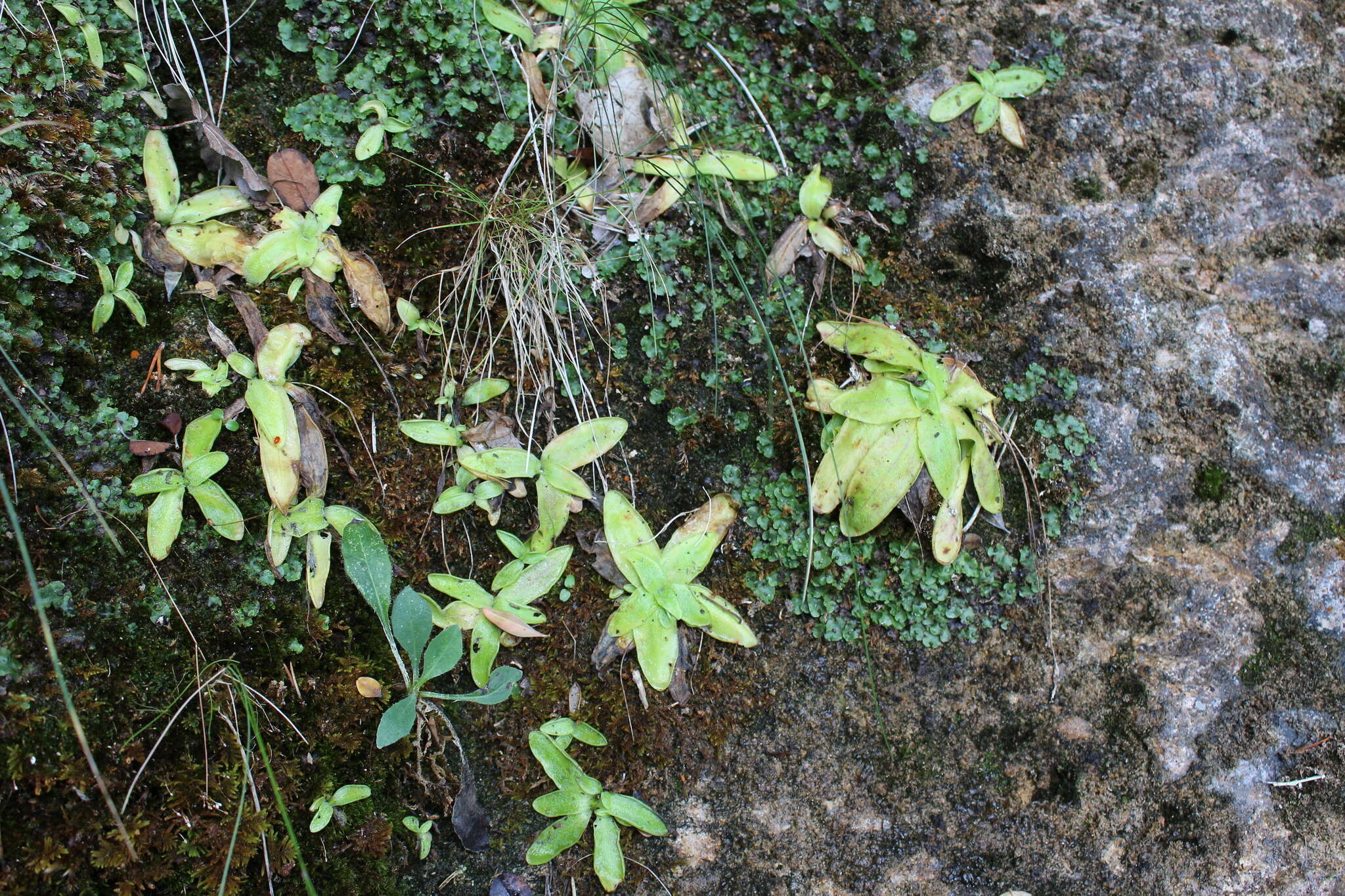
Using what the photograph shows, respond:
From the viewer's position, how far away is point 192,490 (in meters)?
2.01

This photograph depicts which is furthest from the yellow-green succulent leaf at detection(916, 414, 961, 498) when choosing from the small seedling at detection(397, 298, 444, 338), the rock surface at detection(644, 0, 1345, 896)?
the small seedling at detection(397, 298, 444, 338)

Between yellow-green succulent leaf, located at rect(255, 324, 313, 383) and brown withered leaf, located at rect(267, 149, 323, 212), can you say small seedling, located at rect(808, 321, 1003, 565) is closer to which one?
yellow-green succulent leaf, located at rect(255, 324, 313, 383)

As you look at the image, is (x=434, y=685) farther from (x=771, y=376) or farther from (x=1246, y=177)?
(x=1246, y=177)

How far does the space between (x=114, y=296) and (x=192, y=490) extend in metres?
0.56

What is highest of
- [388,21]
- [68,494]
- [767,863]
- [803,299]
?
[388,21]

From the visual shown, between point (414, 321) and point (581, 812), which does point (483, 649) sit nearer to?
point (581, 812)

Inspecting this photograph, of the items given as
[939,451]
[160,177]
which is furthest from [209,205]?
[939,451]

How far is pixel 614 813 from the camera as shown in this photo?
2105 millimetres

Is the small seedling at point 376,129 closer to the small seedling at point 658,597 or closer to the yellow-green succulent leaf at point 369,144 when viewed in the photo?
the yellow-green succulent leaf at point 369,144

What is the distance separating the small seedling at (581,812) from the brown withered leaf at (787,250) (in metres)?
1.46

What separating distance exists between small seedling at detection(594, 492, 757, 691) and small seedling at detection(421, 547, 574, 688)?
0.18 metres

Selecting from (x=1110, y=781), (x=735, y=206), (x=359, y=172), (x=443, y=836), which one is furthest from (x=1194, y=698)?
(x=359, y=172)

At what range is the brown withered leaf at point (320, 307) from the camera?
222cm

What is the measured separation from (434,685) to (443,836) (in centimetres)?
39
